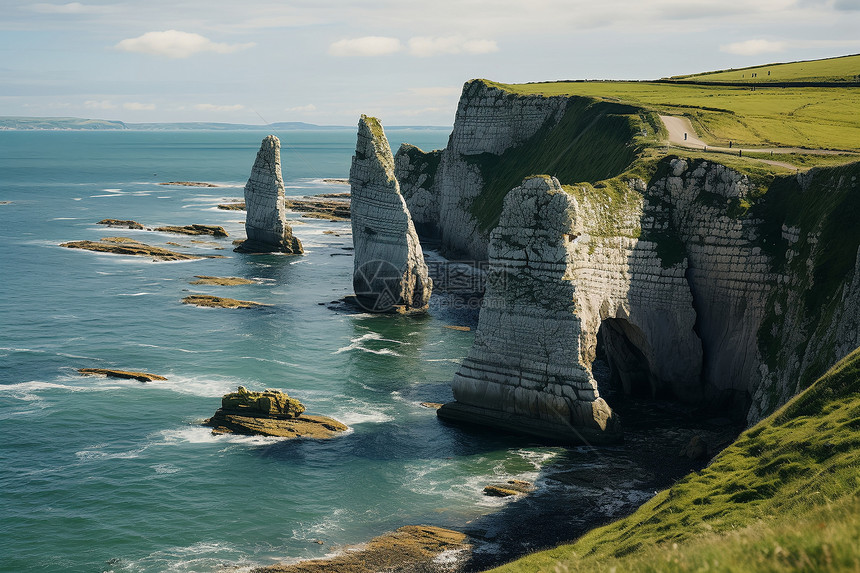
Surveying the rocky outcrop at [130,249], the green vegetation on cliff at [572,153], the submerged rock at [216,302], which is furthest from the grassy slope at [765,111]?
the rocky outcrop at [130,249]

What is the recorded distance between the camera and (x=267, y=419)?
46.8 meters

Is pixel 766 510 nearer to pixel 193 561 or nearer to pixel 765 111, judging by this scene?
pixel 193 561

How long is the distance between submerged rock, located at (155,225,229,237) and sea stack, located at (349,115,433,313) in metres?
42.2

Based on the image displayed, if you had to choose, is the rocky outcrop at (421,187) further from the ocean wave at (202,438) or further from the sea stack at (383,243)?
the ocean wave at (202,438)

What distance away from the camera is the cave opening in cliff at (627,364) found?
5316 cm

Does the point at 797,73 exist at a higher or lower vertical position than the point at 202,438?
higher

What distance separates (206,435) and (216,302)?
3132 cm

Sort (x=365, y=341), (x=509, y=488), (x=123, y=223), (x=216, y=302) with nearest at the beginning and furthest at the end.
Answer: (x=509, y=488) → (x=365, y=341) → (x=216, y=302) → (x=123, y=223)

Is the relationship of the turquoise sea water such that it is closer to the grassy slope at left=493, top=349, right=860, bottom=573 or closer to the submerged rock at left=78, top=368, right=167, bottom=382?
the submerged rock at left=78, top=368, right=167, bottom=382

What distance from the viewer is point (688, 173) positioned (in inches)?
2125

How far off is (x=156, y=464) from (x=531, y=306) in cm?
2096

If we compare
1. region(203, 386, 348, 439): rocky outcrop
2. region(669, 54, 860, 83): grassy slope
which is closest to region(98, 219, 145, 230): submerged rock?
region(669, 54, 860, 83): grassy slope

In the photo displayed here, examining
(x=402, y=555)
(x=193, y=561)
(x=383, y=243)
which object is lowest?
(x=193, y=561)

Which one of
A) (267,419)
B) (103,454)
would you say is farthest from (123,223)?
(103,454)
